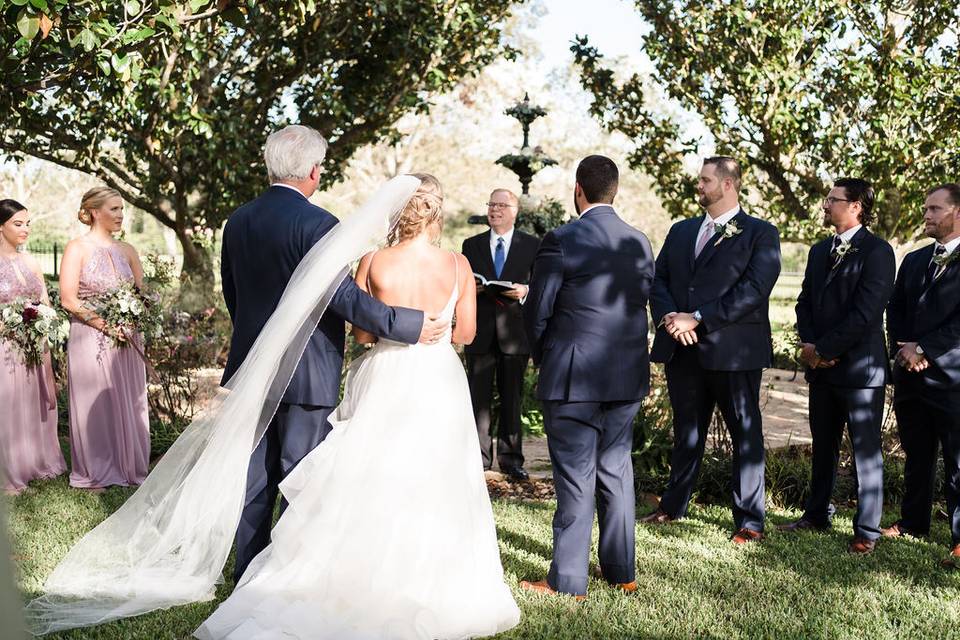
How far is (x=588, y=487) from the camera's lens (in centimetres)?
484

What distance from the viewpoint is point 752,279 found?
5.83 metres

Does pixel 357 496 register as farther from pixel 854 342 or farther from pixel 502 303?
pixel 502 303

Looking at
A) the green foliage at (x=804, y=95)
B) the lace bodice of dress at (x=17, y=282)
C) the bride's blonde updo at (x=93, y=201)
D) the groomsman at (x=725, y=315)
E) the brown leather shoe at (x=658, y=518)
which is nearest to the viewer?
the groomsman at (x=725, y=315)

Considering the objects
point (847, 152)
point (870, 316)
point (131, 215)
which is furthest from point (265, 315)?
point (131, 215)

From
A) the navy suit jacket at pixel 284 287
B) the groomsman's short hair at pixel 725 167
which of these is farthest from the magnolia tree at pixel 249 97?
the navy suit jacket at pixel 284 287

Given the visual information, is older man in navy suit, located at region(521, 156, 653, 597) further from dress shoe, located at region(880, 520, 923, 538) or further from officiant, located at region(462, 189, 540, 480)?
officiant, located at region(462, 189, 540, 480)

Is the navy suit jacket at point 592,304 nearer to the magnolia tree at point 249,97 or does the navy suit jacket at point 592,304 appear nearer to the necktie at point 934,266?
the necktie at point 934,266

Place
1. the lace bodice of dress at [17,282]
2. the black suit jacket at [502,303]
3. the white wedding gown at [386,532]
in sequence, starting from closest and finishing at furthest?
the white wedding gown at [386,532] < the lace bodice of dress at [17,282] < the black suit jacket at [502,303]

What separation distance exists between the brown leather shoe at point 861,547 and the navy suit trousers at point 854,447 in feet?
0.09

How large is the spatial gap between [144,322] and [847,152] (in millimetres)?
8861

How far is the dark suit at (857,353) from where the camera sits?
5832 mm

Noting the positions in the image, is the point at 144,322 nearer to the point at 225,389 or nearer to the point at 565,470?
the point at 225,389

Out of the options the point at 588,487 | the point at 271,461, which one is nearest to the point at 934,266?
the point at 588,487

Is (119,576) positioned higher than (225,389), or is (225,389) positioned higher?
(225,389)
